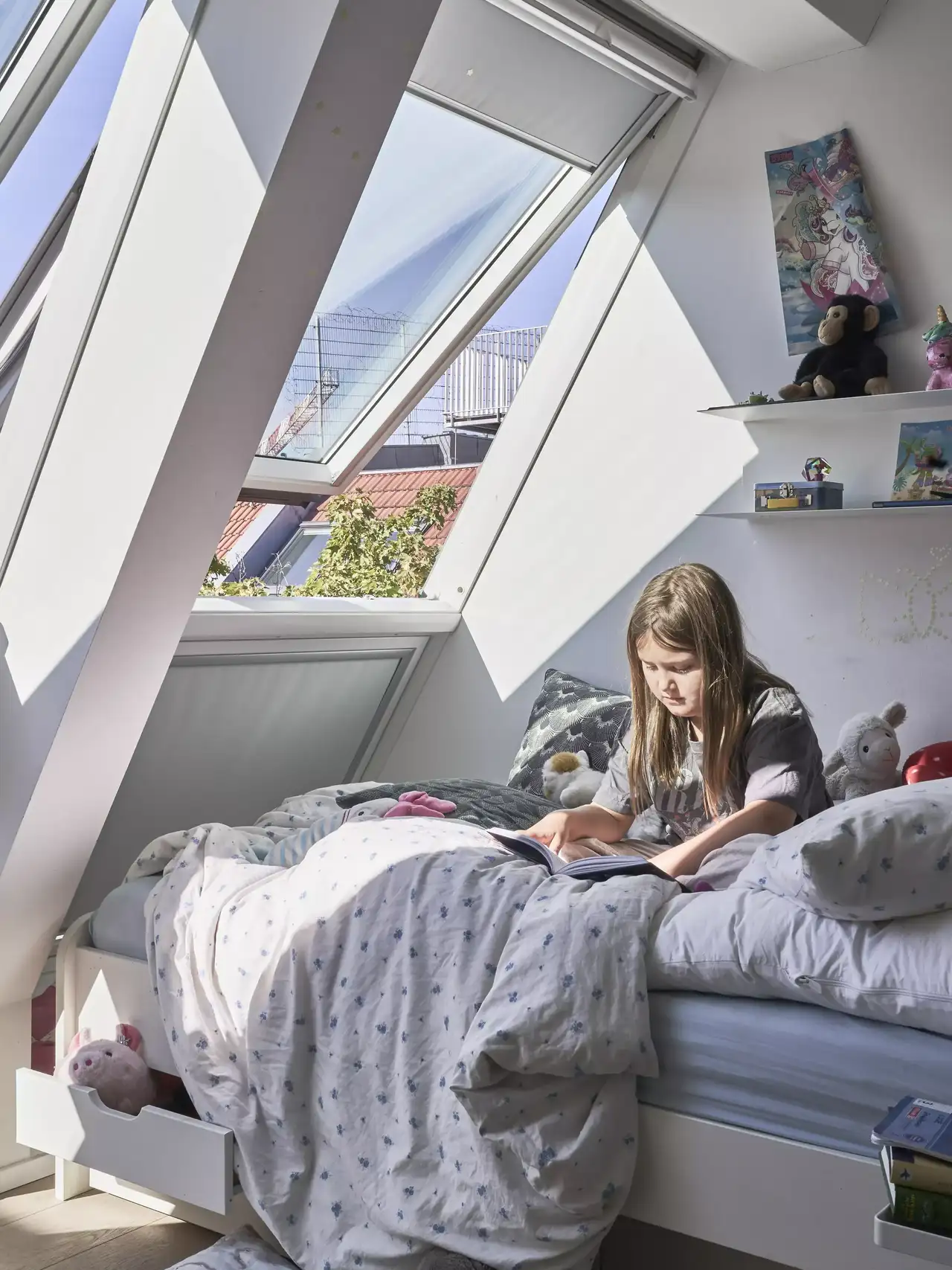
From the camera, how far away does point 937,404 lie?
246 cm

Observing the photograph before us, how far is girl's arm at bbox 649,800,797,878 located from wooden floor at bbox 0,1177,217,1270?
3.12 ft

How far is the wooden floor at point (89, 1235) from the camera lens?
6.03ft

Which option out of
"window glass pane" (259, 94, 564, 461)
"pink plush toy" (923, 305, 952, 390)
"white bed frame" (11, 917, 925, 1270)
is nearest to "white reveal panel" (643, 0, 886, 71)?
"window glass pane" (259, 94, 564, 461)

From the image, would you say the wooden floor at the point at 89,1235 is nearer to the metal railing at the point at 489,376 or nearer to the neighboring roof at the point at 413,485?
the neighboring roof at the point at 413,485

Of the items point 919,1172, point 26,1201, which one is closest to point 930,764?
point 919,1172

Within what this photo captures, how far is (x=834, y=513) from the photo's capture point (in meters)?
2.56

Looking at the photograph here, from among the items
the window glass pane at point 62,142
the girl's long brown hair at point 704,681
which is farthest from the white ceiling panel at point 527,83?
the girl's long brown hair at point 704,681

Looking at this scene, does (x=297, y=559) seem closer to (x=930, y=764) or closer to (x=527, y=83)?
(x=527, y=83)

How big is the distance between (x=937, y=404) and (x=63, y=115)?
5.73 ft

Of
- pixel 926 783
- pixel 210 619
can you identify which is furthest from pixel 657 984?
pixel 210 619

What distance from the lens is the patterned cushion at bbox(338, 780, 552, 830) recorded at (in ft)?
7.98

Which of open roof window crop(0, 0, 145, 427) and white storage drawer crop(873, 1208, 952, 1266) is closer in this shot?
white storage drawer crop(873, 1208, 952, 1266)

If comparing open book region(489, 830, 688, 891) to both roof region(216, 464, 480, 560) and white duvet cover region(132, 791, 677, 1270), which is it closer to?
white duvet cover region(132, 791, 677, 1270)

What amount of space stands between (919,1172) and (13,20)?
6.76 ft
